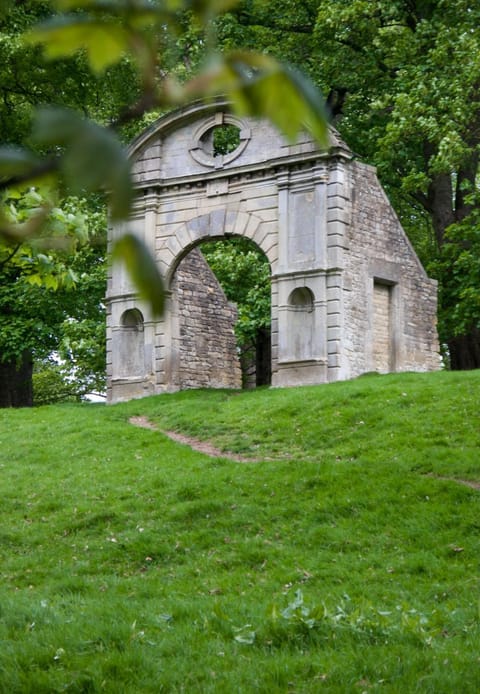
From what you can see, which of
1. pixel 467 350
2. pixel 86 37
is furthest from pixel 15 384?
pixel 86 37

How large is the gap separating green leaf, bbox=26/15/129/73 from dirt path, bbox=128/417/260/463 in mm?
15277

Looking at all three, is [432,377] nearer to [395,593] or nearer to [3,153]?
[395,593]

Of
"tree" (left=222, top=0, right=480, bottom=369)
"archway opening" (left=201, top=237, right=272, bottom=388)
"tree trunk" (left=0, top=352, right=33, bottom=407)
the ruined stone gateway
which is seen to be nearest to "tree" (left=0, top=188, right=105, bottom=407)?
"tree trunk" (left=0, top=352, right=33, bottom=407)

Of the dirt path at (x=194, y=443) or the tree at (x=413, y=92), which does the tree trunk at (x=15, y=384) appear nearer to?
the dirt path at (x=194, y=443)

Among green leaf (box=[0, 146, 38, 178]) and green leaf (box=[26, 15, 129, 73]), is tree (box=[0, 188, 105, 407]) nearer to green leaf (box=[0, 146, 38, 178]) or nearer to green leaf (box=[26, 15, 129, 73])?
green leaf (box=[0, 146, 38, 178])

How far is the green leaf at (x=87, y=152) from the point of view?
4.06 ft

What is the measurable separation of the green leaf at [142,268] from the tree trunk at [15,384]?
28760 mm

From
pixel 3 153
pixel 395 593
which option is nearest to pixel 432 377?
pixel 395 593

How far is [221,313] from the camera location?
27.0 meters

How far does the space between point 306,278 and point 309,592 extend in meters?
13.3

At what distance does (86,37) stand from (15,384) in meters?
29.7

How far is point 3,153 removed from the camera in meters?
1.41

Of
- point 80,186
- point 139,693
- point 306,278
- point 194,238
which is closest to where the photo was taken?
point 80,186

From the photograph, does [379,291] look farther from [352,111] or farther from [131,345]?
[352,111]
